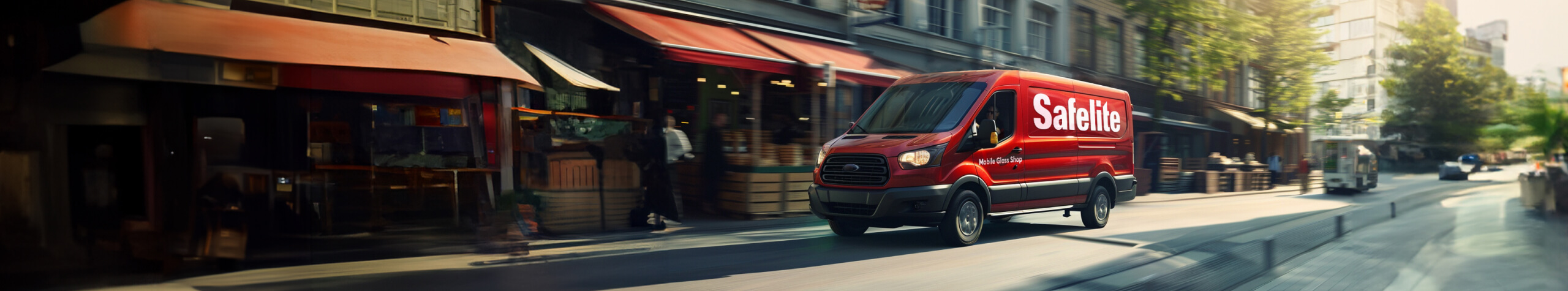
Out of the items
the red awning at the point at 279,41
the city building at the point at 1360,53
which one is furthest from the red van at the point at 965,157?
the city building at the point at 1360,53

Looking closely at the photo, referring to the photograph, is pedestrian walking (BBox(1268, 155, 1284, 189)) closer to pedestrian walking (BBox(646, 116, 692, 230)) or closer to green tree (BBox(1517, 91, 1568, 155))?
green tree (BBox(1517, 91, 1568, 155))

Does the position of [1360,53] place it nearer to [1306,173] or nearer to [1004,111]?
[1306,173]

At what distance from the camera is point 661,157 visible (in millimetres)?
→ 9805

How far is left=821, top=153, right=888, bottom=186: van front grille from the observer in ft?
26.0

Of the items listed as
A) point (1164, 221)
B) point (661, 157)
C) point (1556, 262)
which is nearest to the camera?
point (1556, 262)

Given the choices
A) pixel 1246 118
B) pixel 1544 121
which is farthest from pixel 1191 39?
pixel 1246 118

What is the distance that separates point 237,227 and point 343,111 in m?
2.09

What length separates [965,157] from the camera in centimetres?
826

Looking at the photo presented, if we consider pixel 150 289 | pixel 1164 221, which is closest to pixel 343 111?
pixel 150 289

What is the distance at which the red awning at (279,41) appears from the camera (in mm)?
6566

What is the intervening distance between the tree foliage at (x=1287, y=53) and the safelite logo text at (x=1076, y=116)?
13295mm

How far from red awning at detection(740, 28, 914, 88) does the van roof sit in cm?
357

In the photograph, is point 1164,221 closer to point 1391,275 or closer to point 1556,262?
point 1556,262

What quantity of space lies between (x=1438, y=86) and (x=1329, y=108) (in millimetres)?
17081
